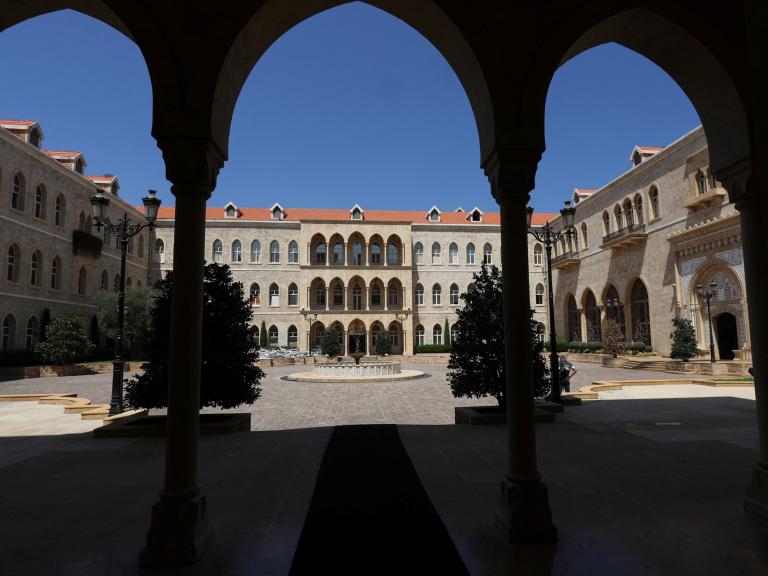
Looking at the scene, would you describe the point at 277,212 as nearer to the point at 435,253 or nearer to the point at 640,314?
the point at 435,253

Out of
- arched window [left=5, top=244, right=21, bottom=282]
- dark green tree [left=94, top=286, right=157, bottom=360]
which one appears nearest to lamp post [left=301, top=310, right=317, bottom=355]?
dark green tree [left=94, top=286, right=157, bottom=360]

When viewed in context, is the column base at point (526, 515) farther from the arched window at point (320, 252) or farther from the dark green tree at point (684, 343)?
the arched window at point (320, 252)

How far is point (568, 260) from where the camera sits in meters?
41.2

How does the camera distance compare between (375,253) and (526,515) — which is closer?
(526,515)

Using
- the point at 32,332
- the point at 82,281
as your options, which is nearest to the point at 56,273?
the point at 82,281

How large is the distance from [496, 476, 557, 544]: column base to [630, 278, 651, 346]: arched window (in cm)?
3260

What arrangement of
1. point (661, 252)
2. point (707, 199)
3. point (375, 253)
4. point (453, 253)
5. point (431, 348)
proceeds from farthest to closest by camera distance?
point (453, 253), point (375, 253), point (431, 348), point (661, 252), point (707, 199)

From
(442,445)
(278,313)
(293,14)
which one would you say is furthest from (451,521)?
(278,313)

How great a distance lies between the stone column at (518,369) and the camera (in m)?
3.83

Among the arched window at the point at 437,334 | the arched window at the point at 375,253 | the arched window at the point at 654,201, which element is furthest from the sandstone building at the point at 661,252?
the arched window at the point at 375,253

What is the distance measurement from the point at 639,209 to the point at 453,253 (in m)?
18.4

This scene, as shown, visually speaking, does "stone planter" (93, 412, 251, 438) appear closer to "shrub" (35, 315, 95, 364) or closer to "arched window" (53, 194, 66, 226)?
"shrub" (35, 315, 95, 364)

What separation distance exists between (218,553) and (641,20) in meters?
6.48

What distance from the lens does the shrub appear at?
25.0 m
